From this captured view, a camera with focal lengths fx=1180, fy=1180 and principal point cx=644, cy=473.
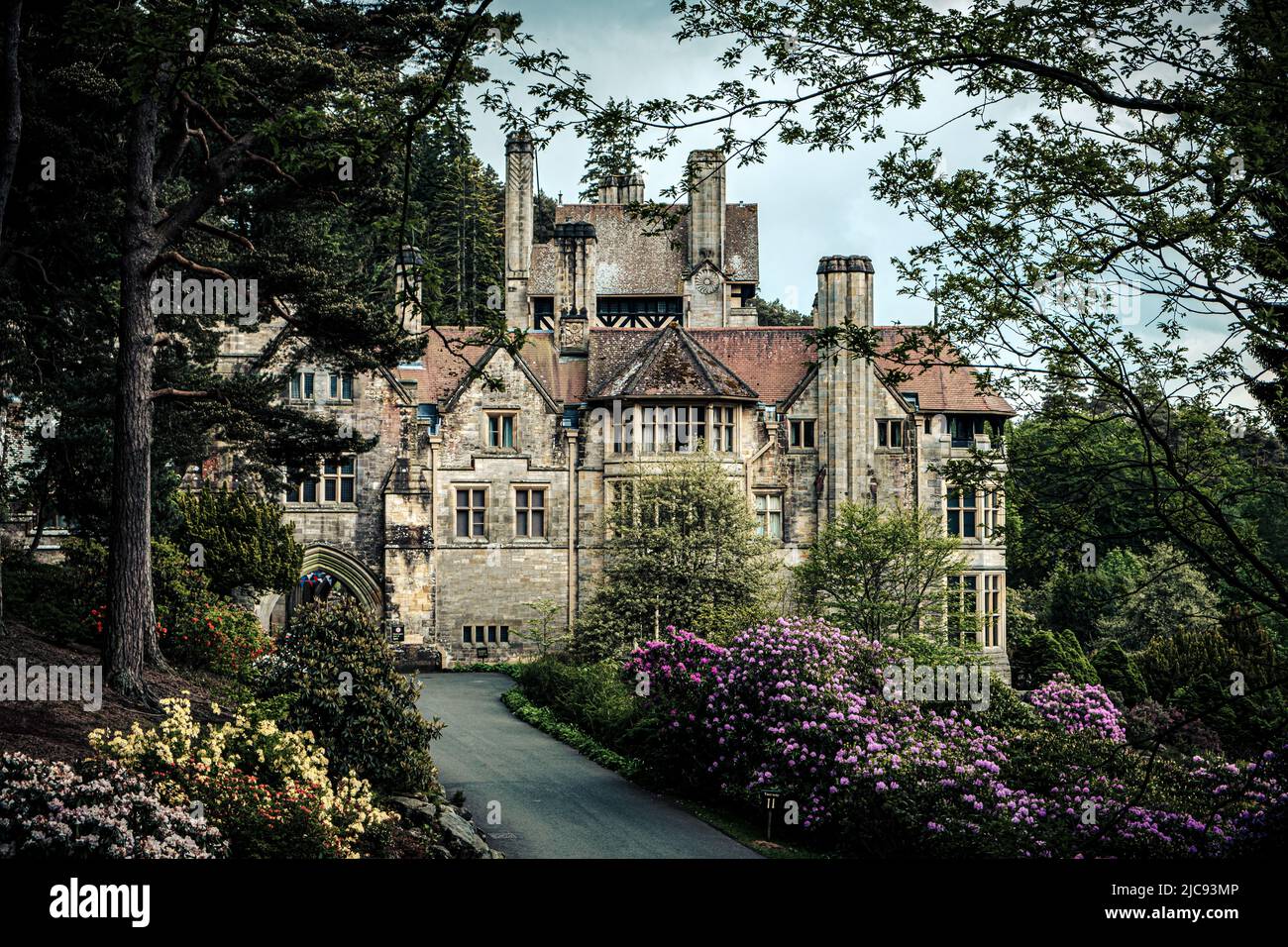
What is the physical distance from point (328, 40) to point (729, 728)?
12987mm

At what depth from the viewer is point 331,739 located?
16719 millimetres

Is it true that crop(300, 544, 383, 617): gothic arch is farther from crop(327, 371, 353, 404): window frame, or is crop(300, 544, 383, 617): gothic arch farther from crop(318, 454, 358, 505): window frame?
crop(327, 371, 353, 404): window frame

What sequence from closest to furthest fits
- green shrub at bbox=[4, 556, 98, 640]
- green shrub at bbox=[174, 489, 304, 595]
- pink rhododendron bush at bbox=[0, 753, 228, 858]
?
1. pink rhododendron bush at bbox=[0, 753, 228, 858]
2. green shrub at bbox=[4, 556, 98, 640]
3. green shrub at bbox=[174, 489, 304, 595]

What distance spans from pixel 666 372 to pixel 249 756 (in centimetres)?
2739

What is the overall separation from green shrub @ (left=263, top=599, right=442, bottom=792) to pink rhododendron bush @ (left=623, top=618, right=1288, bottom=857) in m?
5.38

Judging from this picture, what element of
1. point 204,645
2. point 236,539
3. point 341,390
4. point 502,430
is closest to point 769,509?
point 502,430

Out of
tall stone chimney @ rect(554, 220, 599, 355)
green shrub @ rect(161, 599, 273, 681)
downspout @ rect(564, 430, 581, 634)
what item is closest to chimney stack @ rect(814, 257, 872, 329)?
tall stone chimney @ rect(554, 220, 599, 355)

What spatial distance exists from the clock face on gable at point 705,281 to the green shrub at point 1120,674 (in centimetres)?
2437

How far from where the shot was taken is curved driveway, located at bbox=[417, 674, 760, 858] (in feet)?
55.1

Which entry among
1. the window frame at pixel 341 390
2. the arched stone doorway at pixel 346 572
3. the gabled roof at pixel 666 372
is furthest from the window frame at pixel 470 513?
the gabled roof at pixel 666 372

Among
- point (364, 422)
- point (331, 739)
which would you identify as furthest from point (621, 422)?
point (331, 739)

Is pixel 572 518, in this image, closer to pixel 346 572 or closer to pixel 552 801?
pixel 346 572

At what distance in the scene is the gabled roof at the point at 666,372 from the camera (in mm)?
39844

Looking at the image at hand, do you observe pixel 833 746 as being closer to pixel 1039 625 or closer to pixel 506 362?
pixel 506 362
